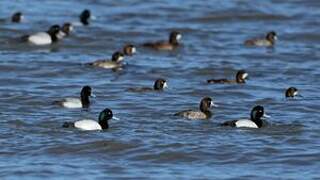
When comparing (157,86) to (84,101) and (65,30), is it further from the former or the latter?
(65,30)

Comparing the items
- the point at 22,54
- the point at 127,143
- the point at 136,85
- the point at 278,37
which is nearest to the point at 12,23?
the point at 22,54

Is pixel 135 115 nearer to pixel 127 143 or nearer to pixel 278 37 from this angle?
pixel 127 143

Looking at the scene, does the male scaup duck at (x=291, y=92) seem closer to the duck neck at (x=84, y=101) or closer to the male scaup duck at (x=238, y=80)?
the male scaup duck at (x=238, y=80)

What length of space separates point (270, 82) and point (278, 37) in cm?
644

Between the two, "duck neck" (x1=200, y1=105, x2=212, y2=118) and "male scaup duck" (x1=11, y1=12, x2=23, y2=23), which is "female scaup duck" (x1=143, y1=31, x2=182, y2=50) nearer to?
"male scaup duck" (x1=11, y1=12, x2=23, y2=23)

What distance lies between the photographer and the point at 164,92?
23516mm

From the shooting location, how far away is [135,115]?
21.2 metres

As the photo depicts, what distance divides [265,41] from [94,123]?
10.8m

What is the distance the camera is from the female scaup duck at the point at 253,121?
1997cm

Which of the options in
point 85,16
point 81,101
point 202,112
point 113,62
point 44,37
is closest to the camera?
point 202,112

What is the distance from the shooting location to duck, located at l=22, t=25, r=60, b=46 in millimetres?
29516

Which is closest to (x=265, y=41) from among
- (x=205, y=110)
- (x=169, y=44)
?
(x=169, y=44)

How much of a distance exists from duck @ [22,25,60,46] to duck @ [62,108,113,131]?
9.77 m

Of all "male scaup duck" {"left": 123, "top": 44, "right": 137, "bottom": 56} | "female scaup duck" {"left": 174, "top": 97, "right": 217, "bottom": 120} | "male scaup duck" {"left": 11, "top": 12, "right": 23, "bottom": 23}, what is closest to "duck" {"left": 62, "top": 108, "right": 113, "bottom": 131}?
"female scaup duck" {"left": 174, "top": 97, "right": 217, "bottom": 120}
